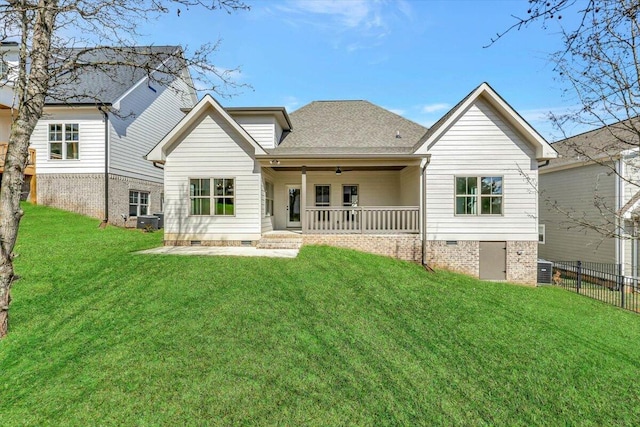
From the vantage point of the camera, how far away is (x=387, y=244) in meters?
11.5

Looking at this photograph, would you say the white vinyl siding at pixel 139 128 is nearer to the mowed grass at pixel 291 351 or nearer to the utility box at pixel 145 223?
the utility box at pixel 145 223

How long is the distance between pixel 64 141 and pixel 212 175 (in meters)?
9.68

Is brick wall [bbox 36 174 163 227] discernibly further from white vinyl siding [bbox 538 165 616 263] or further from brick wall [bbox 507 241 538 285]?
white vinyl siding [bbox 538 165 616 263]

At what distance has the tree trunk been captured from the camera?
15.8ft

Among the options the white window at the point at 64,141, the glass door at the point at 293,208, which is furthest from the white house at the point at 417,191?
the white window at the point at 64,141

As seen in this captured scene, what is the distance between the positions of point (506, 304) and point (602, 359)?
2599 millimetres

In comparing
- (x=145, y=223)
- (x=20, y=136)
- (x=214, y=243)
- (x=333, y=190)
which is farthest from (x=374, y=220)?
(x=145, y=223)

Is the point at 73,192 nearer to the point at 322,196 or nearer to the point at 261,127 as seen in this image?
the point at 261,127

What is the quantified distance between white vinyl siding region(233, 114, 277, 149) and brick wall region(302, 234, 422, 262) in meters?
5.47

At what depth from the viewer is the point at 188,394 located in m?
3.74

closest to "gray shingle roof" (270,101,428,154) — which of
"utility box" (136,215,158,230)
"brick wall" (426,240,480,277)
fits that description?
"brick wall" (426,240,480,277)

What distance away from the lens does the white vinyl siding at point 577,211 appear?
12.4 metres

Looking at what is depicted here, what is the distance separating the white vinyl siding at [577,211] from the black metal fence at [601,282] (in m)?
0.55

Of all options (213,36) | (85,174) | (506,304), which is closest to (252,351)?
(213,36)
